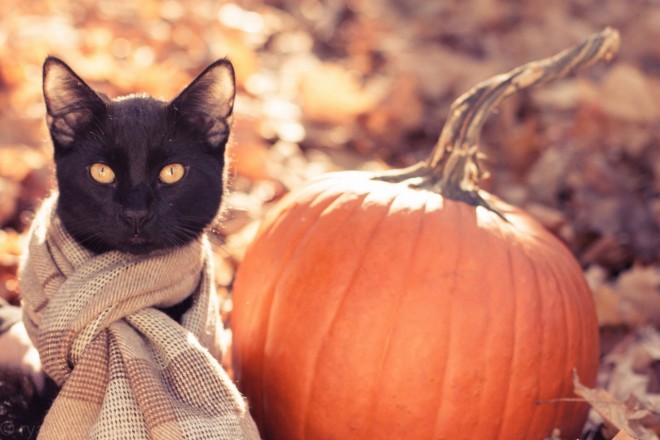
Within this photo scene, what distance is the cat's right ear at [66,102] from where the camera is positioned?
172 centimetres

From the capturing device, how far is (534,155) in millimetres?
3705

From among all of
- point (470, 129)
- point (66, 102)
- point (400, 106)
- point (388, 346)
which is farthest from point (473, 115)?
point (400, 106)

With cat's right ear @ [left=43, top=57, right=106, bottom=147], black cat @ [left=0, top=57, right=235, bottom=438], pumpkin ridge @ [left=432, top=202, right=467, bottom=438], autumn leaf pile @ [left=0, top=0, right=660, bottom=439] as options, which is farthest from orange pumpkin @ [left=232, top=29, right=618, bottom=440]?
cat's right ear @ [left=43, top=57, right=106, bottom=147]

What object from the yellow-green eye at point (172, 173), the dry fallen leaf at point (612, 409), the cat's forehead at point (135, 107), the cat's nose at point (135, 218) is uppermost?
the cat's forehead at point (135, 107)

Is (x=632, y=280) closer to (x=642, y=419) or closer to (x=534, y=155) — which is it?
(x=642, y=419)

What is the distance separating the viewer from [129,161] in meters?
1.75

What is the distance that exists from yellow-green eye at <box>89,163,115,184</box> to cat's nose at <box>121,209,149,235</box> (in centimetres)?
12

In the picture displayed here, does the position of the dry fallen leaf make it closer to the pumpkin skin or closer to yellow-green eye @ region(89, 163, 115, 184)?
the pumpkin skin

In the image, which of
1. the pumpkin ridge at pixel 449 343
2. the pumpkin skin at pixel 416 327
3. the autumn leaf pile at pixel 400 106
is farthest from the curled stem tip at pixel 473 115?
the autumn leaf pile at pixel 400 106

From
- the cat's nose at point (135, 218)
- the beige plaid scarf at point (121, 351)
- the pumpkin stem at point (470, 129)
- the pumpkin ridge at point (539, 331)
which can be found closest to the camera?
the beige plaid scarf at point (121, 351)

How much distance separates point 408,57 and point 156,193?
9.78 ft

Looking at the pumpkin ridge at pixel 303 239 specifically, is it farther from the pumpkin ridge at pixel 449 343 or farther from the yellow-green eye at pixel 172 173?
the yellow-green eye at pixel 172 173

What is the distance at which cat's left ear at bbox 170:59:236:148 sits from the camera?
180 cm

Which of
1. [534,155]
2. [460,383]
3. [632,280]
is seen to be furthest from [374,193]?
[534,155]
